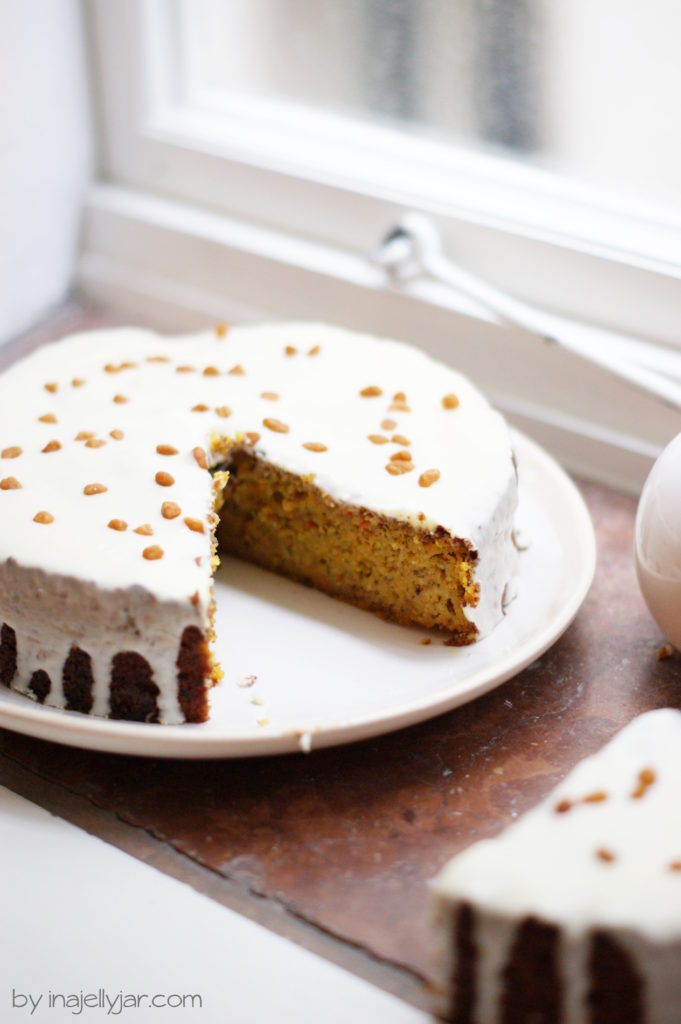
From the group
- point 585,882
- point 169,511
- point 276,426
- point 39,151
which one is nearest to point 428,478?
point 276,426

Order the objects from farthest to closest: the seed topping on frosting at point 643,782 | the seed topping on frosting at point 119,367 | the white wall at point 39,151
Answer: the white wall at point 39,151, the seed topping on frosting at point 119,367, the seed topping on frosting at point 643,782

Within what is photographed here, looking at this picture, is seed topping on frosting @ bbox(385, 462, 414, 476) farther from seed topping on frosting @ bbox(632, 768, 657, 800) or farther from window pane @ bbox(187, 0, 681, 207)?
window pane @ bbox(187, 0, 681, 207)

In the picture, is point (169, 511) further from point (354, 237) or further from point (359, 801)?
point (354, 237)

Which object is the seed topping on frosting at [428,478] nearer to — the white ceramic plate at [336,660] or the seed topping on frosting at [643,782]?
the white ceramic plate at [336,660]

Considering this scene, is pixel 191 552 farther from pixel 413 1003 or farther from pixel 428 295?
pixel 428 295

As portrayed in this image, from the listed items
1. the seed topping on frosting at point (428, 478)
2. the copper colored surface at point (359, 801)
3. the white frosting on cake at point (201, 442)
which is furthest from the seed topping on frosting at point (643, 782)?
the seed topping on frosting at point (428, 478)

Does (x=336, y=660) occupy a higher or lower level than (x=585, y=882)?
lower

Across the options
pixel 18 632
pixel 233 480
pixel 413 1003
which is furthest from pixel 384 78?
pixel 413 1003
